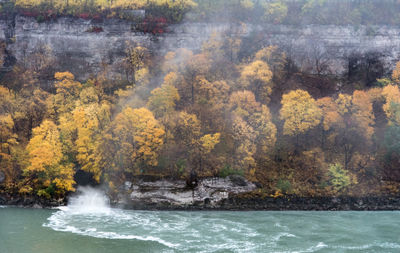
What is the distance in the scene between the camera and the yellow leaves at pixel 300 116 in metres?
36.2

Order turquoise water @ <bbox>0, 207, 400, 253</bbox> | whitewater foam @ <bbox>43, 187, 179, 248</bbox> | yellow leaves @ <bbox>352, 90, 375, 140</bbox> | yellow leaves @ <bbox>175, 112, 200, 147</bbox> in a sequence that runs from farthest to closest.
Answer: yellow leaves @ <bbox>352, 90, 375, 140</bbox> < yellow leaves @ <bbox>175, 112, 200, 147</bbox> < whitewater foam @ <bbox>43, 187, 179, 248</bbox> < turquoise water @ <bbox>0, 207, 400, 253</bbox>

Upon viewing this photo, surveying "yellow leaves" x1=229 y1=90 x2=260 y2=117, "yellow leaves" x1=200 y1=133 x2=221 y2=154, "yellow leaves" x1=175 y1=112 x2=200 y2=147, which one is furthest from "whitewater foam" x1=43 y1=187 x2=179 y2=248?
"yellow leaves" x1=229 y1=90 x2=260 y2=117

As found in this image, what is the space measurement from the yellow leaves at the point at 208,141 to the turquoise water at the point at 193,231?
599 centimetres

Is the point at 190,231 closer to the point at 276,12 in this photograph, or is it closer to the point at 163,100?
the point at 163,100

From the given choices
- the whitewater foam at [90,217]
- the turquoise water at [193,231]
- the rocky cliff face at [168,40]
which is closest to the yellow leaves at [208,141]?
the turquoise water at [193,231]

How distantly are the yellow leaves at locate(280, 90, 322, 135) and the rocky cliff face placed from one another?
1518cm

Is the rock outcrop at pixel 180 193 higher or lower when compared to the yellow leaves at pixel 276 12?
lower

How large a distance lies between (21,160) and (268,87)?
25.1 metres

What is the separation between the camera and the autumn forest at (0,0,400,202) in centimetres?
3278

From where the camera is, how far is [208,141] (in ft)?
112

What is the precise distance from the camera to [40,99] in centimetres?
3881

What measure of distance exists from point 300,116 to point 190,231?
56.0 ft

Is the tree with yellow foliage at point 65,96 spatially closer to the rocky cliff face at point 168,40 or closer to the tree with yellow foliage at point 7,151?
the tree with yellow foliage at point 7,151

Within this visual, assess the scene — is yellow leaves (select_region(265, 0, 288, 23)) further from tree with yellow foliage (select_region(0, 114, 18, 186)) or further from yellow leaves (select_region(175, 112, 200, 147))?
tree with yellow foliage (select_region(0, 114, 18, 186))
